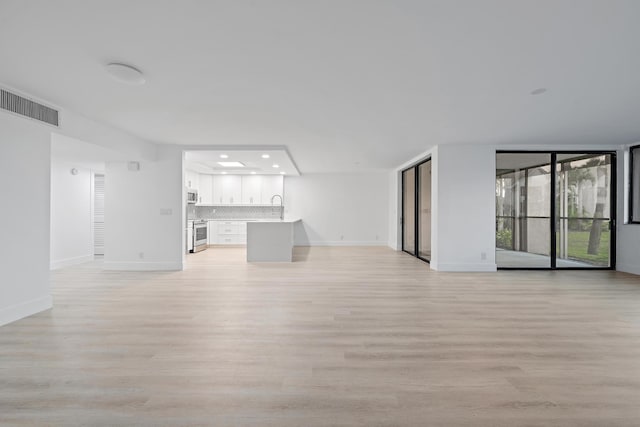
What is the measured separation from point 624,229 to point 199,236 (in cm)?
962

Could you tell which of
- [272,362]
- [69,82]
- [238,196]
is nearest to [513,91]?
[272,362]

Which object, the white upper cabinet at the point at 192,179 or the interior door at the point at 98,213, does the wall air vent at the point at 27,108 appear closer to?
the interior door at the point at 98,213

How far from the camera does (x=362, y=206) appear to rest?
1006cm

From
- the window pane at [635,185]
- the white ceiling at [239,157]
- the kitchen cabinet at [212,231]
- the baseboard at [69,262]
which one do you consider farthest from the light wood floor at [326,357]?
the kitchen cabinet at [212,231]

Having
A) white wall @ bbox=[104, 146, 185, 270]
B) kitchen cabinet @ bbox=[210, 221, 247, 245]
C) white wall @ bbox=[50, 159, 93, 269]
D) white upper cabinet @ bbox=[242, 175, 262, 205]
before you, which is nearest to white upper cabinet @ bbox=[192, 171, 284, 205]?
white upper cabinet @ bbox=[242, 175, 262, 205]

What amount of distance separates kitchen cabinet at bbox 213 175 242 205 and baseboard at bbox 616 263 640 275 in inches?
360

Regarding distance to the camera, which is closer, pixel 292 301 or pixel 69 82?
pixel 69 82

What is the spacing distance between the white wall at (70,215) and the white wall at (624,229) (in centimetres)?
1076

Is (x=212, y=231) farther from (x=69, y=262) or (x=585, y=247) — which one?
(x=585, y=247)

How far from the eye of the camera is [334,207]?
10.1 m

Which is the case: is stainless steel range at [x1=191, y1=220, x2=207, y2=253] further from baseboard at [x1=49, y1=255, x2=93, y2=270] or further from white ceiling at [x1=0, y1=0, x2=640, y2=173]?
white ceiling at [x1=0, y1=0, x2=640, y2=173]

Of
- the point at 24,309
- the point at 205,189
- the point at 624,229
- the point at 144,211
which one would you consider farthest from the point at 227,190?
the point at 624,229

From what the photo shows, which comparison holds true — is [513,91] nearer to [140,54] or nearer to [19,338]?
[140,54]

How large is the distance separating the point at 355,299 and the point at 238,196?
674cm
